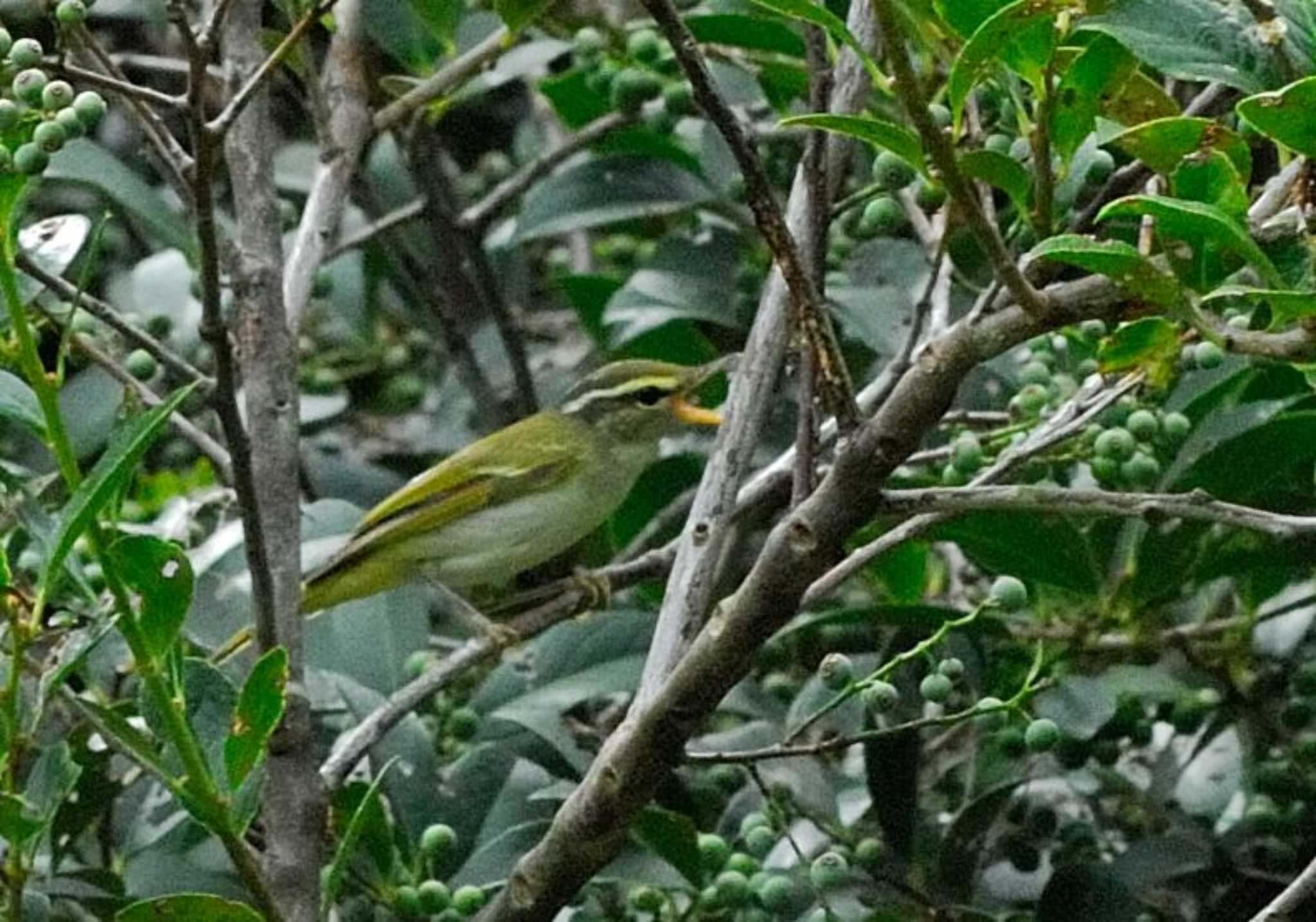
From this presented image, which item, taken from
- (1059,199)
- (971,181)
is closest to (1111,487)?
(1059,199)

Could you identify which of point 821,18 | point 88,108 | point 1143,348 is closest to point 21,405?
point 88,108

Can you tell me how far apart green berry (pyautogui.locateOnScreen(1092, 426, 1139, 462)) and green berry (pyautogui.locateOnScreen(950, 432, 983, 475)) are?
4.9 inches

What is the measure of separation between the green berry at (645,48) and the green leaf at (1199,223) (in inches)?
70.1

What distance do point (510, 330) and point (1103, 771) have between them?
142 cm

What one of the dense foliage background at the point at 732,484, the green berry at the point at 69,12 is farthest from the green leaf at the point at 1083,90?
the green berry at the point at 69,12

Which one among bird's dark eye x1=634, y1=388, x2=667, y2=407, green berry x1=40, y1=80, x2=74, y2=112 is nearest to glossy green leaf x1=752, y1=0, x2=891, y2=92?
green berry x1=40, y1=80, x2=74, y2=112

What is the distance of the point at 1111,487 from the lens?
243cm

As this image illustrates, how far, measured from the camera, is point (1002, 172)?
162 cm

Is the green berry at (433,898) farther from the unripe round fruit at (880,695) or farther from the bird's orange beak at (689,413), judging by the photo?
the bird's orange beak at (689,413)

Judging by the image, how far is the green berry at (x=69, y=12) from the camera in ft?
6.32

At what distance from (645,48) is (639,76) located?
0.06m

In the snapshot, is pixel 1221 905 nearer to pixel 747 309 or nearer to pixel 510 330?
pixel 747 309

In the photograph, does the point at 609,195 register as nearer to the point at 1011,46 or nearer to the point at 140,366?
the point at 140,366


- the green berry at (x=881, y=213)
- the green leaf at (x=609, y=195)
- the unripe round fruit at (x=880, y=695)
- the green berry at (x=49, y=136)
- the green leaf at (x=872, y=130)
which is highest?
the green berry at (x=49, y=136)
